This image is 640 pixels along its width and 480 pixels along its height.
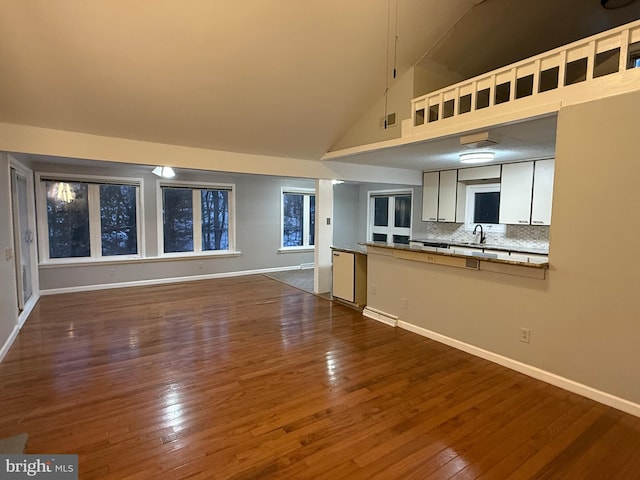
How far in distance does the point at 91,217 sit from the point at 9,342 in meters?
2.97

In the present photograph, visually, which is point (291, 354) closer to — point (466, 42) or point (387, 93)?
point (387, 93)

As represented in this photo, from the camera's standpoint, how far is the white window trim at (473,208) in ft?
18.7

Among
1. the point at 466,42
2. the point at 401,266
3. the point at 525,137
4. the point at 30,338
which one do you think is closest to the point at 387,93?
the point at 466,42

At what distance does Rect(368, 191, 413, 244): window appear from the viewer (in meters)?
7.54

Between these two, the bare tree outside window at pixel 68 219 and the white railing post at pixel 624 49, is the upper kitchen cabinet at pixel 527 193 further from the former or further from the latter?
the bare tree outside window at pixel 68 219

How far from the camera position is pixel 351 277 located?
5.07 metres

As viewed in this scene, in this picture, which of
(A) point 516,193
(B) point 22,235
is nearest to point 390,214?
(A) point 516,193

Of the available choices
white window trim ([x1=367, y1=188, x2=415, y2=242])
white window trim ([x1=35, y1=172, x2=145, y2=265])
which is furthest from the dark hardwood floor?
→ white window trim ([x1=367, y1=188, x2=415, y2=242])

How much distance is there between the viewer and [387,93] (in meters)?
4.44

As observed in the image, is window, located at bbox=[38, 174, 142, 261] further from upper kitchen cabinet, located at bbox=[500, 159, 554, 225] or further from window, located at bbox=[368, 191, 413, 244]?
upper kitchen cabinet, located at bbox=[500, 159, 554, 225]

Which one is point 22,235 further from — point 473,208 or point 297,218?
point 473,208

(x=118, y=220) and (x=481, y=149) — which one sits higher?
(x=481, y=149)

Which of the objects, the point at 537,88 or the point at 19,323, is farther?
the point at 19,323

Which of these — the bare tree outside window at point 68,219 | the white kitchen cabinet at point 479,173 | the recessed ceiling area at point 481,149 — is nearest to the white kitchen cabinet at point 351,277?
the recessed ceiling area at point 481,149
